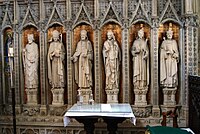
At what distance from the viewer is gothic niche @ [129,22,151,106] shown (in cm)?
721

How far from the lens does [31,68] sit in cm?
757

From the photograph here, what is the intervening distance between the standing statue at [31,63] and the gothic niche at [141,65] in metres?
2.40

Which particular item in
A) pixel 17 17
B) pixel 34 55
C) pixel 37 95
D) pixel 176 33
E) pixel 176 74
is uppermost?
pixel 17 17

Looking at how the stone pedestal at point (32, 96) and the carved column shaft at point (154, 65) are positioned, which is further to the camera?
the stone pedestal at point (32, 96)

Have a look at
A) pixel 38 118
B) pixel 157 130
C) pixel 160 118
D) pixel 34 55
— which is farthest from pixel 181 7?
pixel 38 118

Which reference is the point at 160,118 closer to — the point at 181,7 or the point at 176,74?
the point at 176,74

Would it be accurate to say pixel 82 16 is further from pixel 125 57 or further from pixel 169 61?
pixel 169 61

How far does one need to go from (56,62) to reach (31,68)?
0.66 m

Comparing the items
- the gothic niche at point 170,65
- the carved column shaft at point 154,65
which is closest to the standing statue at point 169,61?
the gothic niche at point 170,65

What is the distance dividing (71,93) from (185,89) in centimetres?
279

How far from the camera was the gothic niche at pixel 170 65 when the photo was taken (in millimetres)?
7117

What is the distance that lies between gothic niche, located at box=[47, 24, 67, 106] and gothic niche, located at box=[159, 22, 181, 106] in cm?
241

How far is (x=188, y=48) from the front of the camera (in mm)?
7055

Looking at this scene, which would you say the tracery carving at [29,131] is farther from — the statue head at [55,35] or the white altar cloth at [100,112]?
the statue head at [55,35]
